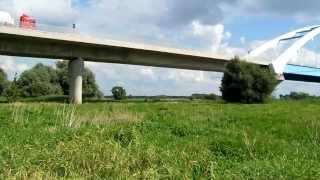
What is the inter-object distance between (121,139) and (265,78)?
48.0m

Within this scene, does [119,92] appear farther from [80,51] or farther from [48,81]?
[80,51]

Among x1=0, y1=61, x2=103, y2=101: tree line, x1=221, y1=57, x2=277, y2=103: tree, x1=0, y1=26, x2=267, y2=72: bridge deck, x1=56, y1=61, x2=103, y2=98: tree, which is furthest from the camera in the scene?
x1=56, y1=61, x2=103, y2=98: tree

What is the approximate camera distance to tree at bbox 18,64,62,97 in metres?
80.7

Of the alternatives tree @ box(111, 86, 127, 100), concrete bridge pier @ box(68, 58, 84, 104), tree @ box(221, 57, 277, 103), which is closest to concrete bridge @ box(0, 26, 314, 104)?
concrete bridge pier @ box(68, 58, 84, 104)

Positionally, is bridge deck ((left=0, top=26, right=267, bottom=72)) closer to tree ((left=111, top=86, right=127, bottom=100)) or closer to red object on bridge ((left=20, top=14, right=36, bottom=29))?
red object on bridge ((left=20, top=14, right=36, bottom=29))

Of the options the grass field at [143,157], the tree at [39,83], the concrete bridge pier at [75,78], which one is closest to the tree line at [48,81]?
the tree at [39,83]

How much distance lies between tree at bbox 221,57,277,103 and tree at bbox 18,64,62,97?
104ft

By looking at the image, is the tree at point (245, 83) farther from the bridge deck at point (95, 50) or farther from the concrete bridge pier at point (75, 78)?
the concrete bridge pier at point (75, 78)

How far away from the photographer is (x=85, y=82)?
274 feet

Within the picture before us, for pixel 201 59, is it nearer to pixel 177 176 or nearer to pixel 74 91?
pixel 74 91

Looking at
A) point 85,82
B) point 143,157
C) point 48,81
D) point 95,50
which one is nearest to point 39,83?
point 48,81

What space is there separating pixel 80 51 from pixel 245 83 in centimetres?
1894

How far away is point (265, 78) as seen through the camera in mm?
58688

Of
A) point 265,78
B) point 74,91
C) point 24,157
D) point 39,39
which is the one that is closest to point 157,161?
point 24,157
